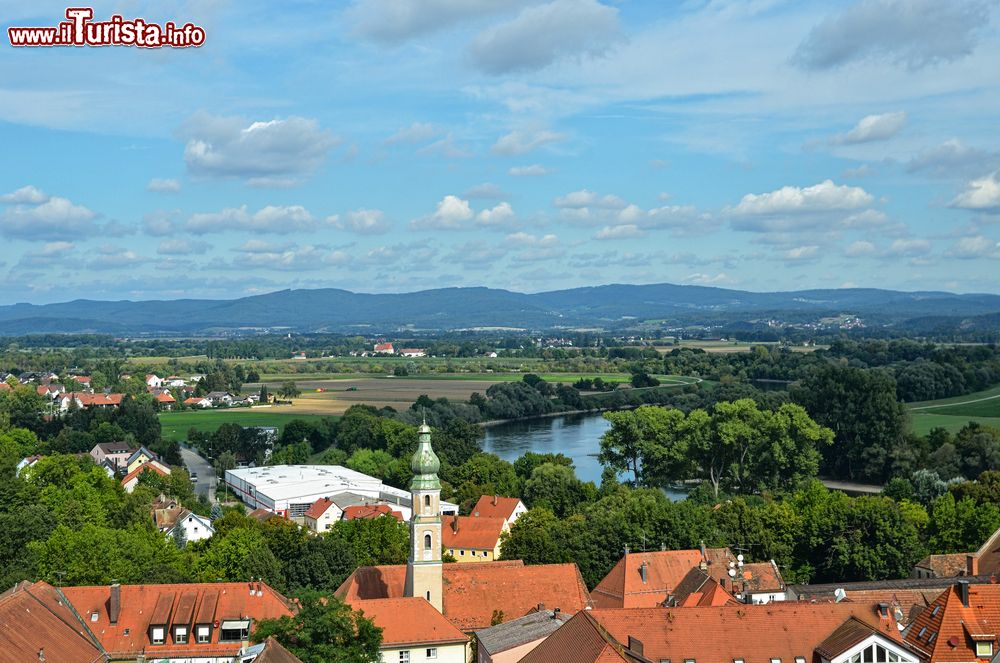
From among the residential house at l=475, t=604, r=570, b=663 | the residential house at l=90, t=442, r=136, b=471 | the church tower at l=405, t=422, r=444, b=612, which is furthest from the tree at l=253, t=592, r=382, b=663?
the residential house at l=90, t=442, r=136, b=471

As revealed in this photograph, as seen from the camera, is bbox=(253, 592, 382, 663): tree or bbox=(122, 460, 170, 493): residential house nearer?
bbox=(253, 592, 382, 663): tree

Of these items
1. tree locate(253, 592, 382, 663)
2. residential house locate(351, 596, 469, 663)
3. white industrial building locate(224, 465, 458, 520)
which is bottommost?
white industrial building locate(224, 465, 458, 520)

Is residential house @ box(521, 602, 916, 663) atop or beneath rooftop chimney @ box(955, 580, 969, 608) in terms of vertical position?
beneath

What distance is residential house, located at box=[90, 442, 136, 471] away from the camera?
98.2 m

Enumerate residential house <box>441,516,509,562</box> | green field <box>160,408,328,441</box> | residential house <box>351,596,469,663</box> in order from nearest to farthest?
residential house <box>351,596,469,663</box>
residential house <box>441,516,509,562</box>
green field <box>160,408,328,441</box>

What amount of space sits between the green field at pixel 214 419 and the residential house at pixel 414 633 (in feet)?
293

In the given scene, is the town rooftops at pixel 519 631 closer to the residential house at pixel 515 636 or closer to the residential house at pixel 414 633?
the residential house at pixel 515 636

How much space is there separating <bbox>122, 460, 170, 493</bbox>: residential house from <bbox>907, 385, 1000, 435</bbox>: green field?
64267 mm

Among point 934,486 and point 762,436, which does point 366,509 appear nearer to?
point 762,436

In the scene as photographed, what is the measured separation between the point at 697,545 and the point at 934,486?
25441 millimetres

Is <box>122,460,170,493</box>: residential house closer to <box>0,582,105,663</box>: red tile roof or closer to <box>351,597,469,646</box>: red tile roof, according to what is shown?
<box>0,582,105,663</box>: red tile roof

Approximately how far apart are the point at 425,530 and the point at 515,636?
543 centimetres

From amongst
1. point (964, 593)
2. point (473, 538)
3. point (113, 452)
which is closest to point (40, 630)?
point (964, 593)

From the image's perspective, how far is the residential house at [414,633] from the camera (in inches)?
1342
